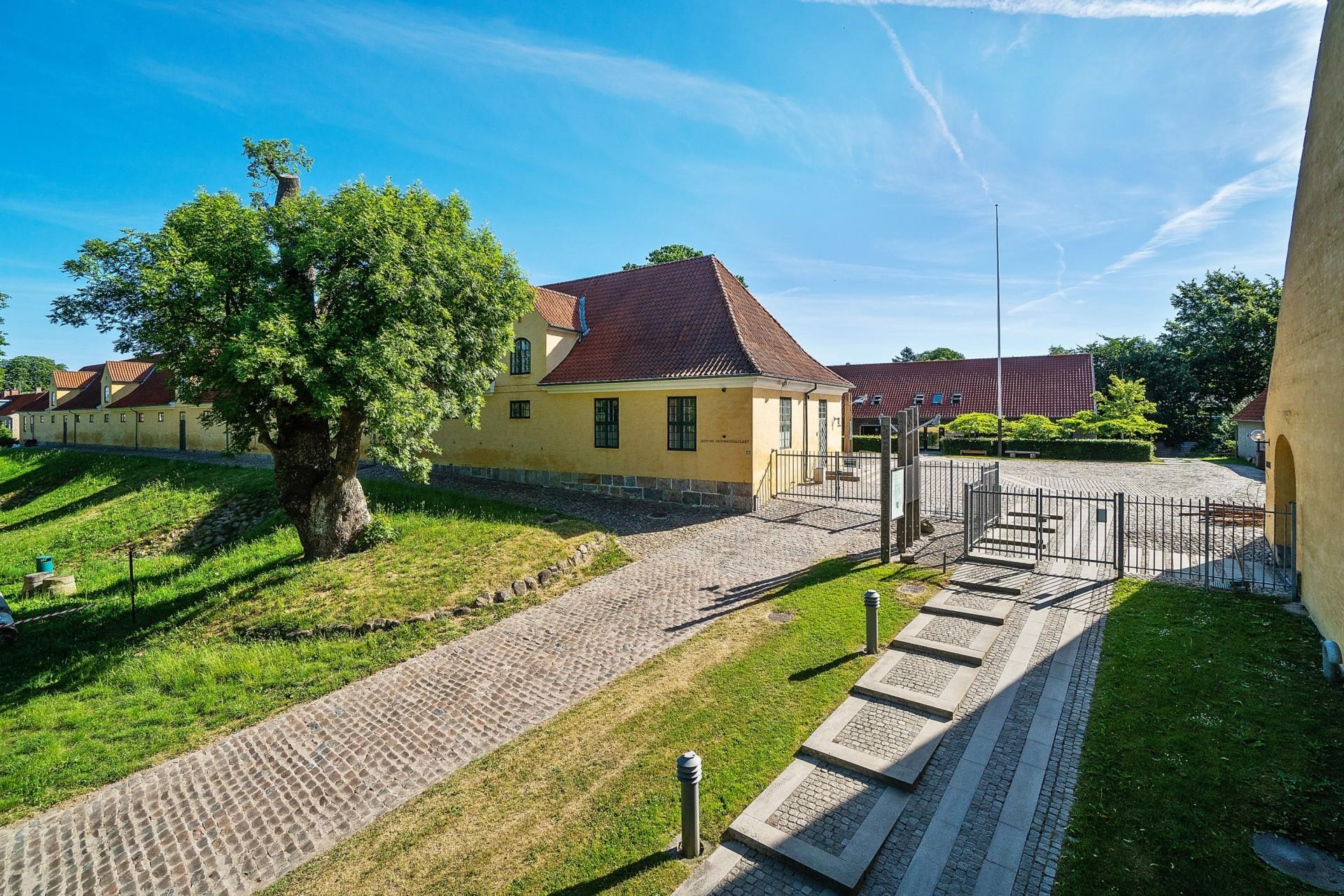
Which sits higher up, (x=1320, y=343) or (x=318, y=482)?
(x=1320, y=343)

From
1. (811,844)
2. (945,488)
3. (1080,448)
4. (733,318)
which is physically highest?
(733,318)

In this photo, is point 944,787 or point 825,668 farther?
point 825,668

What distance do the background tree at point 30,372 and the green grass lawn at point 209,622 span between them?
109080 millimetres

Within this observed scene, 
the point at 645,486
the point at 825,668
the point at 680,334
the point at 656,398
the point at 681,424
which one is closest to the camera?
the point at 825,668

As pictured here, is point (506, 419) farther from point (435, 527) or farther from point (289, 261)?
point (289, 261)

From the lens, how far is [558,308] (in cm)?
2086

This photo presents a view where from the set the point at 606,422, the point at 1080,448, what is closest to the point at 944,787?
the point at 606,422

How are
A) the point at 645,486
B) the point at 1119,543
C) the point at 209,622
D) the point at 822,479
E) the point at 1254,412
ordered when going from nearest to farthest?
the point at 1119,543 < the point at 209,622 < the point at 645,486 < the point at 822,479 < the point at 1254,412

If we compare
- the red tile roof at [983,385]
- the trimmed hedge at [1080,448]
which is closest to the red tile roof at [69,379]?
the red tile roof at [983,385]

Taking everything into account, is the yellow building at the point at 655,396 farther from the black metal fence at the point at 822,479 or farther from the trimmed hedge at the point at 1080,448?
the trimmed hedge at the point at 1080,448

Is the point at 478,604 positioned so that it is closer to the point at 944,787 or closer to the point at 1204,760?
the point at 944,787

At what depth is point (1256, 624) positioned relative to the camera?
766 centimetres

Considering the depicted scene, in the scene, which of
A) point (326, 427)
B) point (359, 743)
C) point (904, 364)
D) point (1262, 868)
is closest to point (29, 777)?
point (359, 743)

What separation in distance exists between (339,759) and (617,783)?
3.31 meters
